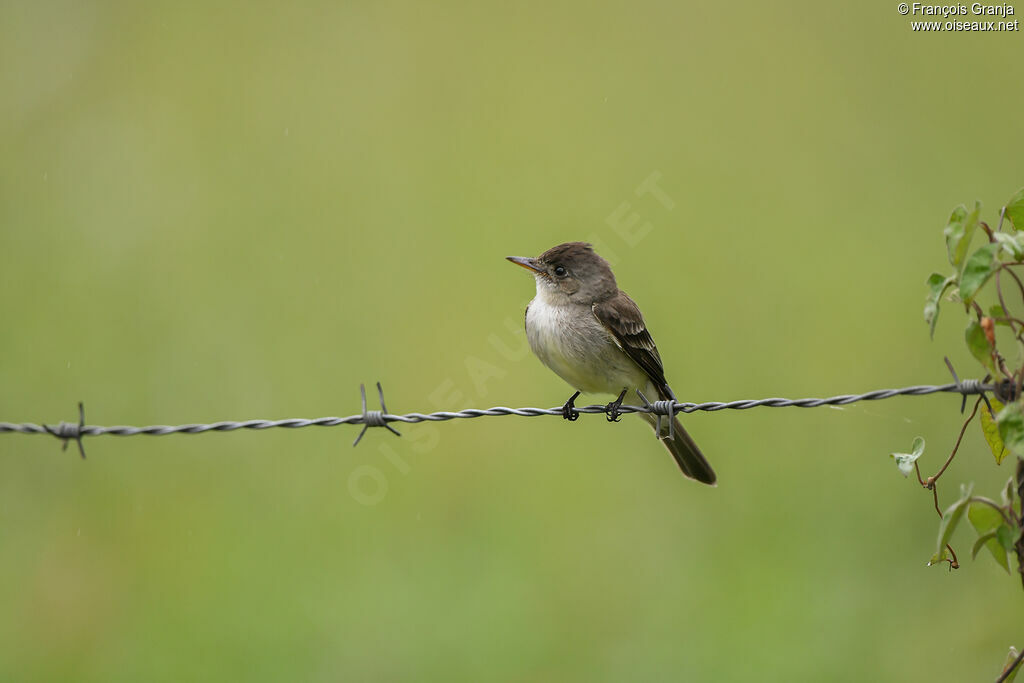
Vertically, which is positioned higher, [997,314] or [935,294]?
[935,294]

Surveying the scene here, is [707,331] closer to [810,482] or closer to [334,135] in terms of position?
[810,482]

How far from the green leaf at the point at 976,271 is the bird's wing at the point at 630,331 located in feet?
9.05

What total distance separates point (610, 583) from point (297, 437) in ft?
9.68

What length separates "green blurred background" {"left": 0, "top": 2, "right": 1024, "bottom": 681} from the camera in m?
6.55

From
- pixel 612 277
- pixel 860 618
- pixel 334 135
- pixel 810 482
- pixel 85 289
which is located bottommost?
pixel 860 618

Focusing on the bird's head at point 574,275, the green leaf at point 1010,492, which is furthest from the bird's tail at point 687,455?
the green leaf at point 1010,492

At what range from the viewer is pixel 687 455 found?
5668 millimetres

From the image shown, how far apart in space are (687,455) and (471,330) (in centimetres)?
351

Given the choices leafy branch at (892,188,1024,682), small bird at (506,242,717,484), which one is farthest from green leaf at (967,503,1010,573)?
small bird at (506,242,717,484)

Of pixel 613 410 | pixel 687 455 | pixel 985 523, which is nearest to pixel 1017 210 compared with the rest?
pixel 985 523

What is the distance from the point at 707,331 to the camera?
29.5 ft

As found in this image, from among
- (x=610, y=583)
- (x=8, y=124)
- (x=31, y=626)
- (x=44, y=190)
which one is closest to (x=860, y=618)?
(x=610, y=583)

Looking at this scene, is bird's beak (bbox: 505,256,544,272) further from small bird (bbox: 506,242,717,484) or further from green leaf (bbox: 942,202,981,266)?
green leaf (bbox: 942,202,981,266)

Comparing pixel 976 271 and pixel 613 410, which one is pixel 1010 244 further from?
pixel 613 410
